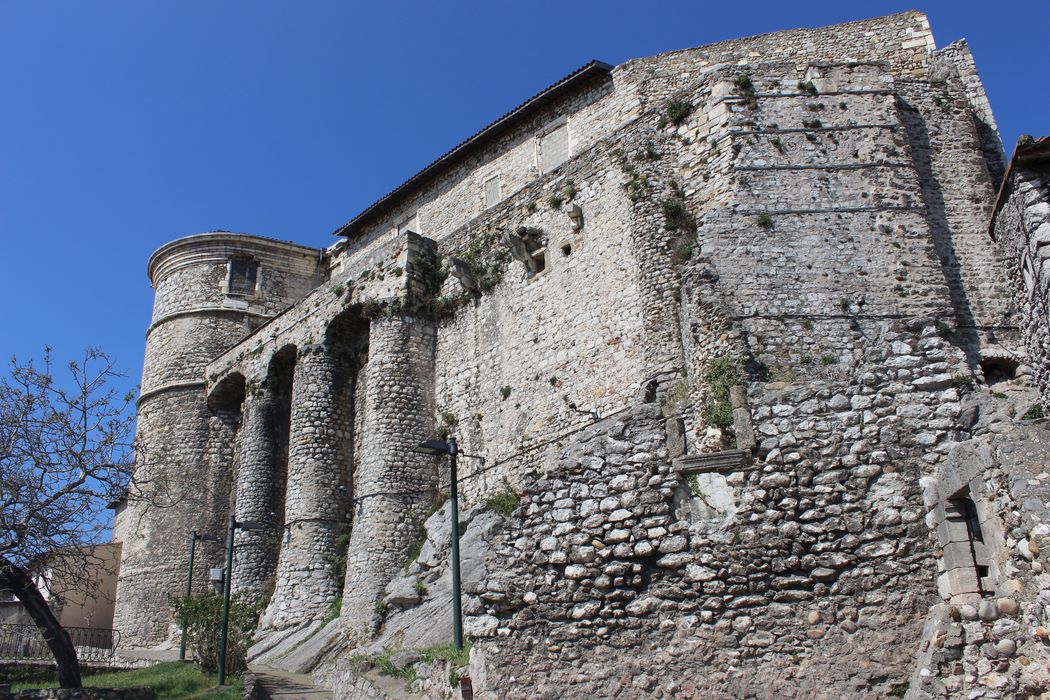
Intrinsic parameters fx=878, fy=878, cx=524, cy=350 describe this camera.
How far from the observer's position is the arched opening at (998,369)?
12352mm

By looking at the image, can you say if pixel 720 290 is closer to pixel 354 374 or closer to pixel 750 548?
pixel 750 548

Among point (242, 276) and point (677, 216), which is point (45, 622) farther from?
point (242, 276)

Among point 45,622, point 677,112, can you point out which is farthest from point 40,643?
point 677,112

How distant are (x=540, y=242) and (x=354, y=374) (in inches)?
267

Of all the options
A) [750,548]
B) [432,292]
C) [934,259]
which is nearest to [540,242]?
[432,292]

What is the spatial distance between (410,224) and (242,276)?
7.03 m

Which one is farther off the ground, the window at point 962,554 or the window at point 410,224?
the window at point 410,224

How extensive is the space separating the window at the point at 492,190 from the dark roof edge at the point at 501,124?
1265 millimetres

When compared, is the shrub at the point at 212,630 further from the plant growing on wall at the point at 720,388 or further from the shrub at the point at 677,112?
the shrub at the point at 677,112

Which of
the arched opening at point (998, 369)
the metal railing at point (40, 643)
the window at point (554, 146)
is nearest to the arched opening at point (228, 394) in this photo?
the metal railing at point (40, 643)

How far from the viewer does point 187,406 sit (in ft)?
90.1

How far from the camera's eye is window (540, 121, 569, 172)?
22.5m

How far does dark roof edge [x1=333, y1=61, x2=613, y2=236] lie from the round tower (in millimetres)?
4375

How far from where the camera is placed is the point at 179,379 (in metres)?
28.1
